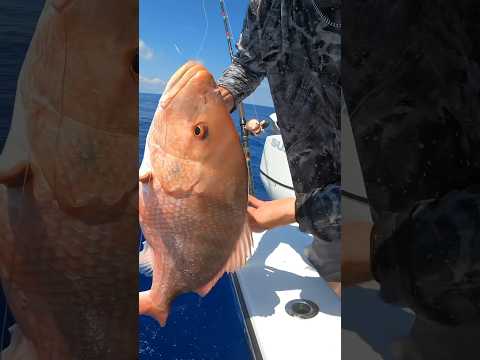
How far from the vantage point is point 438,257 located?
1.32 feet

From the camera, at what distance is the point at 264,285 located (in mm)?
1883

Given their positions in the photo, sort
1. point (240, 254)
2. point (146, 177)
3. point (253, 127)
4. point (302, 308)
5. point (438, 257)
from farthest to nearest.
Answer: point (253, 127) → point (302, 308) → point (240, 254) → point (146, 177) → point (438, 257)

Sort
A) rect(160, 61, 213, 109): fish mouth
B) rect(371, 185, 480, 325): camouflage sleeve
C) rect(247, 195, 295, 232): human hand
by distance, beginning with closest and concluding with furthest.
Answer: rect(371, 185, 480, 325): camouflage sleeve, rect(160, 61, 213, 109): fish mouth, rect(247, 195, 295, 232): human hand

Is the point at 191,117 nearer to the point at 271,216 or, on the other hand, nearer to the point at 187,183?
the point at 187,183

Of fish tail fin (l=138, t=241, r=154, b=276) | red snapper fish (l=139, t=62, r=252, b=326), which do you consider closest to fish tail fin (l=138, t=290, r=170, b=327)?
red snapper fish (l=139, t=62, r=252, b=326)

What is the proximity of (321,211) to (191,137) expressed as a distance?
0.56 meters

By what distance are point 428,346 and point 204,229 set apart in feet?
2.67

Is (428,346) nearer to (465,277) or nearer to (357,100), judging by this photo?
(465,277)

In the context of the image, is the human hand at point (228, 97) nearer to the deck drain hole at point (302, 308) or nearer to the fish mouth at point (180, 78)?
the fish mouth at point (180, 78)

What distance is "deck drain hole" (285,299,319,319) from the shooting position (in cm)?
163

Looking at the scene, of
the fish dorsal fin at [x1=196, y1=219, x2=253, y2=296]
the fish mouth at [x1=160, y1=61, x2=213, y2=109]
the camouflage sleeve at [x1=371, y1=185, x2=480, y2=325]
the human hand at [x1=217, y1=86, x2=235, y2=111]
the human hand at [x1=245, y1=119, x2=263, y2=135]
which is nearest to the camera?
the camouflage sleeve at [x1=371, y1=185, x2=480, y2=325]

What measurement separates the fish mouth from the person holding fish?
320 mm

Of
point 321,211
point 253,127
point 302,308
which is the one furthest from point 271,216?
point 253,127

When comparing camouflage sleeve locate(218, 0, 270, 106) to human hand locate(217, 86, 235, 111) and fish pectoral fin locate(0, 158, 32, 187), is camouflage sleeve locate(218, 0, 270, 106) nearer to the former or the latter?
human hand locate(217, 86, 235, 111)
